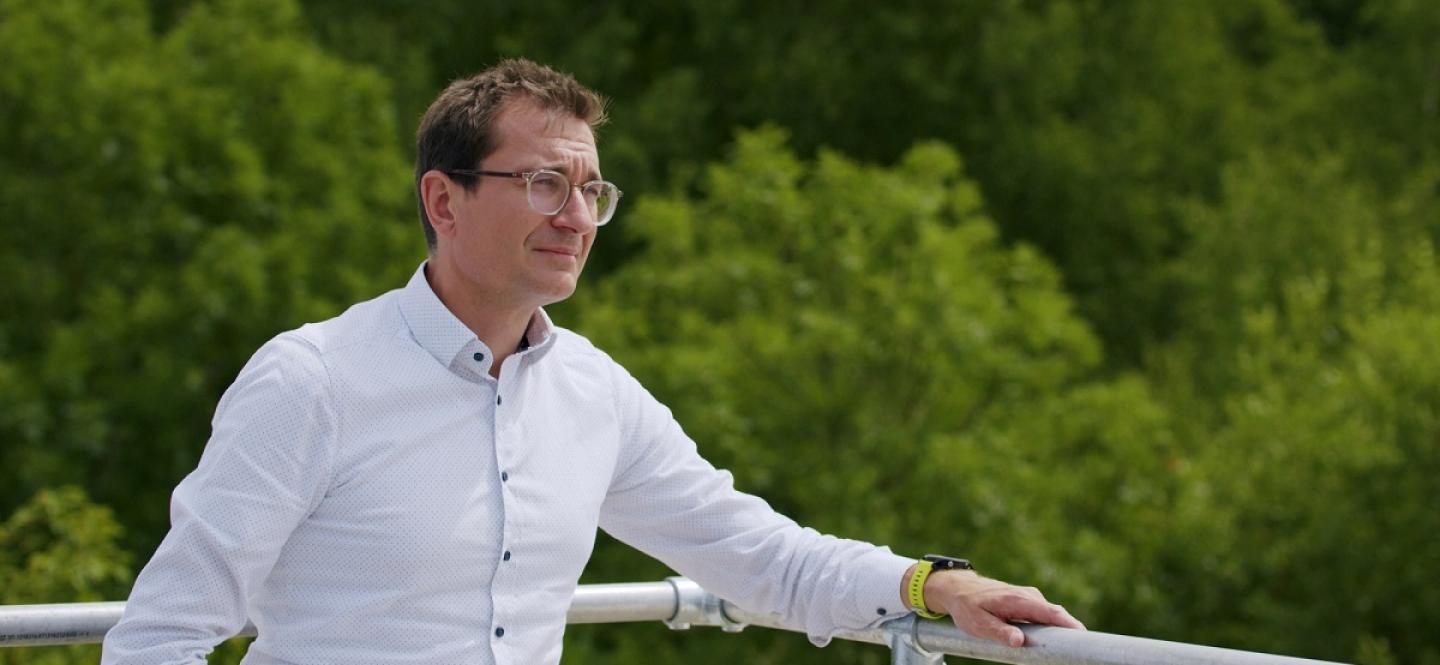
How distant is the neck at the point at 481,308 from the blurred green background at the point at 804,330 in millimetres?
10312

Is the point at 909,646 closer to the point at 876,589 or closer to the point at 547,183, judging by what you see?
the point at 876,589

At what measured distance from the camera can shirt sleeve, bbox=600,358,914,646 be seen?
8.32 ft

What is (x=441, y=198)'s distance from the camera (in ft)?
7.80

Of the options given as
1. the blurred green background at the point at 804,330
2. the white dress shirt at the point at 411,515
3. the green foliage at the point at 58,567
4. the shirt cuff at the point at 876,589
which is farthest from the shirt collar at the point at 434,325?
the blurred green background at the point at 804,330

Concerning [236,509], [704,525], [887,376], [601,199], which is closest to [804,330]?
[887,376]

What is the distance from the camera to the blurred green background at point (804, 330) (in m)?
13.7

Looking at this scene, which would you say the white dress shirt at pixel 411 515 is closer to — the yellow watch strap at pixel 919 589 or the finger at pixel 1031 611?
the yellow watch strap at pixel 919 589

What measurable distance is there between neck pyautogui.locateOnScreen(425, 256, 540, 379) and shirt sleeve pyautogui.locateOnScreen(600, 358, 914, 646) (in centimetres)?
21

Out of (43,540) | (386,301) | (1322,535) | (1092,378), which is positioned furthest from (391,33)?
(386,301)

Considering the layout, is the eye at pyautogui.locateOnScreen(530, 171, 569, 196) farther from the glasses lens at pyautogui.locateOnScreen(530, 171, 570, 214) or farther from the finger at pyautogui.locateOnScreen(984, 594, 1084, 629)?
the finger at pyautogui.locateOnScreen(984, 594, 1084, 629)

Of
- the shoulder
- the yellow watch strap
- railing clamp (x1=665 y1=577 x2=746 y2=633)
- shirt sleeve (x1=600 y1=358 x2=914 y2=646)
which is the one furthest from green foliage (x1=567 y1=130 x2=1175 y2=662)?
the shoulder

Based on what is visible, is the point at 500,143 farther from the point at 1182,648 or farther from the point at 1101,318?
the point at 1101,318

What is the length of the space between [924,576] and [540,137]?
0.68m

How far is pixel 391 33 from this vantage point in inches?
794
